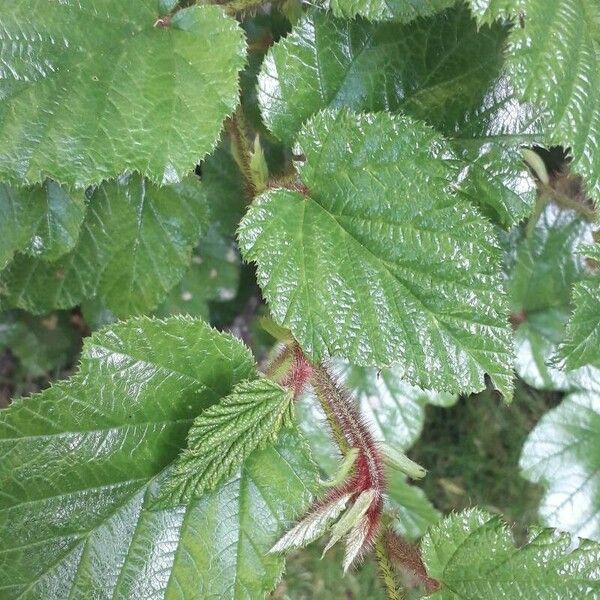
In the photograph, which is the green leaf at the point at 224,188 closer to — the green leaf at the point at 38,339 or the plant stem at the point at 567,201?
the green leaf at the point at 38,339

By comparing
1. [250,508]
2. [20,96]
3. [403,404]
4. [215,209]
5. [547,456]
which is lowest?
[547,456]

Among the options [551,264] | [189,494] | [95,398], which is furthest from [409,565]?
[551,264]

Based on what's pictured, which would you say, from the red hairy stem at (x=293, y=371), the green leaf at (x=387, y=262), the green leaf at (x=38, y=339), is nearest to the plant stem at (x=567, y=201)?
the green leaf at (x=387, y=262)

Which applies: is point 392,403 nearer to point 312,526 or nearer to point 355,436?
point 355,436

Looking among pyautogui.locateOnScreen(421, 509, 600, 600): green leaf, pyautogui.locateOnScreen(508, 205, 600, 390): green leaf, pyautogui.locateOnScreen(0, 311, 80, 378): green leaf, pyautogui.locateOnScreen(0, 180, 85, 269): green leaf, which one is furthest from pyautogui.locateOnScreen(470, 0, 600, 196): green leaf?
pyautogui.locateOnScreen(0, 311, 80, 378): green leaf

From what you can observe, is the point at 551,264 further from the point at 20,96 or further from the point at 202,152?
the point at 20,96

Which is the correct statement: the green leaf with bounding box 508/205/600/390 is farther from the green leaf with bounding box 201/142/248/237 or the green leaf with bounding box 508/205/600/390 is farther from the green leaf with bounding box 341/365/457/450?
the green leaf with bounding box 201/142/248/237
